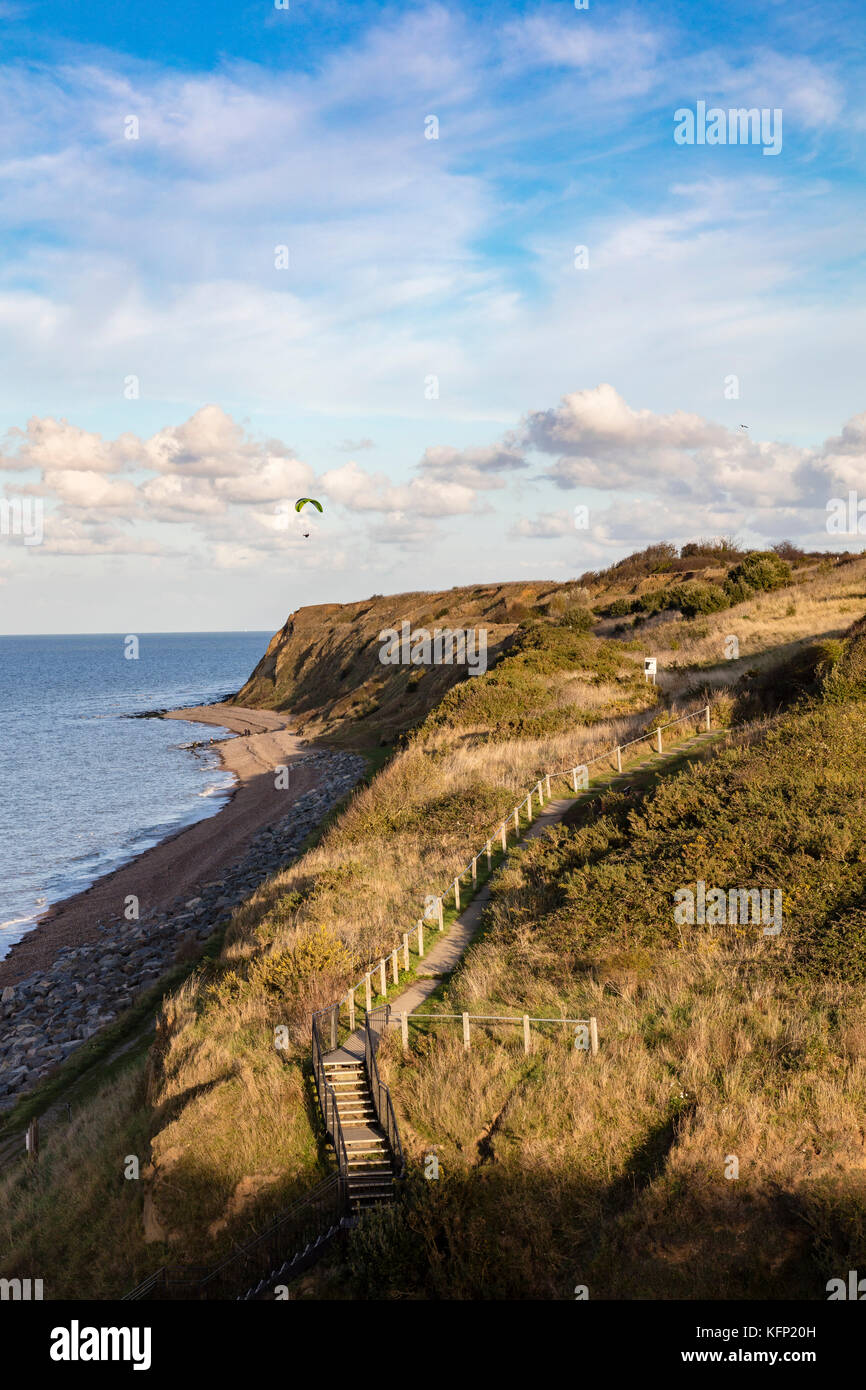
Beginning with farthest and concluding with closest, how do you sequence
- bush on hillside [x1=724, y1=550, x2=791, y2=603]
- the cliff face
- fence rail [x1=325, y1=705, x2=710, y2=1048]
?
1. the cliff face
2. bush on hillside [x1=724, y1=550, x2=791, y2=603]
3. fence rail [x1=325, y1=705, x2=710, y2=1048]

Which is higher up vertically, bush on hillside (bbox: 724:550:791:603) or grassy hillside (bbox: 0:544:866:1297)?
bush on hillside (bbox: 724:550:791:603)

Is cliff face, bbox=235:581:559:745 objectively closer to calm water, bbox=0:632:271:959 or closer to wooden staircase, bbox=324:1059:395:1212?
calm water, bbox=0:632:271:959

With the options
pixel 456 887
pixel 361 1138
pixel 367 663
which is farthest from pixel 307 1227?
pixel 367 663

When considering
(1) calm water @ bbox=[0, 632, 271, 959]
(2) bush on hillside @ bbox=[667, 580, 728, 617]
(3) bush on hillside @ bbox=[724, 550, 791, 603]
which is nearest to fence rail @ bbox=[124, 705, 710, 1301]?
(1) calm water @ bbox=[0, 632, 271, 959]

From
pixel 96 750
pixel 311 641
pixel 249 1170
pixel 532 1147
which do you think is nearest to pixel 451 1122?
pixel 532 1147

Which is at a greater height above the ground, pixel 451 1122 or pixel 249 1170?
pixel 451 1122
